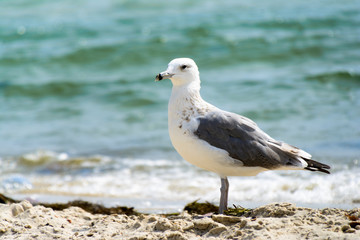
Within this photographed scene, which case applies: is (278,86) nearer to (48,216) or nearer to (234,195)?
(234,195)

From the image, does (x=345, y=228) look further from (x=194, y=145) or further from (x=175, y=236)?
(x=194, y=145)

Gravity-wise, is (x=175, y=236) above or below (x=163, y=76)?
below

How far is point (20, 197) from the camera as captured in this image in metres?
6.28

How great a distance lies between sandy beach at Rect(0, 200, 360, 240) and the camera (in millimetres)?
3588

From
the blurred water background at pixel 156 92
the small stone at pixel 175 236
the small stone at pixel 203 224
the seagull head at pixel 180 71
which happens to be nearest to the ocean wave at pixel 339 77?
the blurred water background at pixel 156 92

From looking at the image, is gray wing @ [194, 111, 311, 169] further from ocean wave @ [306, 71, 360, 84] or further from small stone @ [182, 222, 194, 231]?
ocean wave @ [306, 71, 360, 84]

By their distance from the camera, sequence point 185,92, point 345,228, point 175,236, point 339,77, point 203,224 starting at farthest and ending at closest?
1. point 339,77
2. point 185,92
3. point 203,224
4. point 175,236
5. point 345,228

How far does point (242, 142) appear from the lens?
4.45 metres

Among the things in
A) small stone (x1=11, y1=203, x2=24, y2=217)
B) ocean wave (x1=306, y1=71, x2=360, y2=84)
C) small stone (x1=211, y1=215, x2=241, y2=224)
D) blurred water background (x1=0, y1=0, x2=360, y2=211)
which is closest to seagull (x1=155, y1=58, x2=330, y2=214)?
small stone (x1=211, y1=215, x2=241, y2=224)

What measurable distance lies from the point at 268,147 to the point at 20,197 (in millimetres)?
3170

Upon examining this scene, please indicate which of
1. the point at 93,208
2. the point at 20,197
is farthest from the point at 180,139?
the point at 20,197

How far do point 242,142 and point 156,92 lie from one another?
6675mm

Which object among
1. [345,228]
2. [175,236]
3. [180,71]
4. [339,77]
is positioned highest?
[339,77]

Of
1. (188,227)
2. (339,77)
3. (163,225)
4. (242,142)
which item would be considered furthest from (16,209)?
(339,77)
